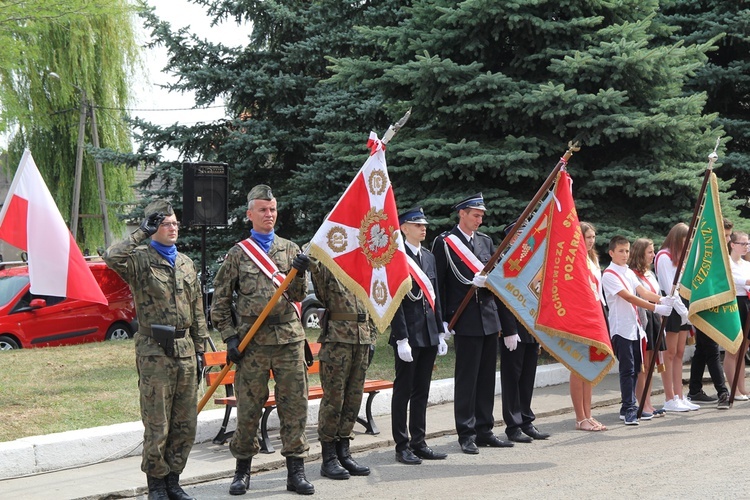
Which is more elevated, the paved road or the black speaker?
the black speaker

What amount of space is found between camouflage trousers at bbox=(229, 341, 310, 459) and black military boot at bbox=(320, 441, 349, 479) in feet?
1.63

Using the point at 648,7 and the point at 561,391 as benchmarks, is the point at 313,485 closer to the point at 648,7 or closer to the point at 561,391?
the point at 561,391

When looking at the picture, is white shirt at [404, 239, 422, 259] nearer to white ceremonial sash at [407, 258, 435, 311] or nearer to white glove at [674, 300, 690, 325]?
white ceremonial sash at [407, 258, 435, 311]

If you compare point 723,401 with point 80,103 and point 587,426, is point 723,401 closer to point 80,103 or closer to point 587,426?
point 587,426

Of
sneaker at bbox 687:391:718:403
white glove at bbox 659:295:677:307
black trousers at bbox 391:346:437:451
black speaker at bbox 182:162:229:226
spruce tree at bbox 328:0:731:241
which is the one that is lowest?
sneaker at bbox 687:391:718:403

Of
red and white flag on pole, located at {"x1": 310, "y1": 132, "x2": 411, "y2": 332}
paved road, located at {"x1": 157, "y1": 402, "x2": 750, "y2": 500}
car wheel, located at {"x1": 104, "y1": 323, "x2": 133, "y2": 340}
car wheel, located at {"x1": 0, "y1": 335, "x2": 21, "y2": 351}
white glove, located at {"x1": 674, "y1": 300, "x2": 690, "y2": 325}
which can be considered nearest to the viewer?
paved road, located at {"x1": 157, "y1": 402, "x2": 750, "y2": 500}

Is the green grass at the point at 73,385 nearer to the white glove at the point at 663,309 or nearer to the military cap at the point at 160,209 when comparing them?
the military cap at the point at 160,209

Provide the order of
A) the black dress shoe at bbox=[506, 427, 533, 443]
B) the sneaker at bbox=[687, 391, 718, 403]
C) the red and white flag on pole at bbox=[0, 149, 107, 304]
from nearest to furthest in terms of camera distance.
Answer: the red and white flag on pole at bbox=[0, 149, 107, 304]
the black dress shoe at bbox=[506, 427, 533, 443]
the sneaker at bbox=[687, 391, 718, 403]

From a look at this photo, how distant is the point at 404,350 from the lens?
7.71m

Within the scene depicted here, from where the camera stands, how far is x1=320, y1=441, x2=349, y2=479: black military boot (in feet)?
24.3

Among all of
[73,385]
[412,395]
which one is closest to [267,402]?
[412,395]

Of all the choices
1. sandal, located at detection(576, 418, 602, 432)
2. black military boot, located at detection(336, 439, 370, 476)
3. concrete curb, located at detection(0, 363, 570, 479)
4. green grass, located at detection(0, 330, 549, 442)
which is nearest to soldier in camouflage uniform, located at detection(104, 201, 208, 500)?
black military boot, located at detection(336, 439, 370, 476)

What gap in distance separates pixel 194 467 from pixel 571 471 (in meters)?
3.13

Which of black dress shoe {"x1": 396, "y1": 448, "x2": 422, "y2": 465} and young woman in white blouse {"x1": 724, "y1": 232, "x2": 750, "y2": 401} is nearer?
black dress shoe {"x1": 396, "y1": 448, "x2": 422, "y2": 465}
